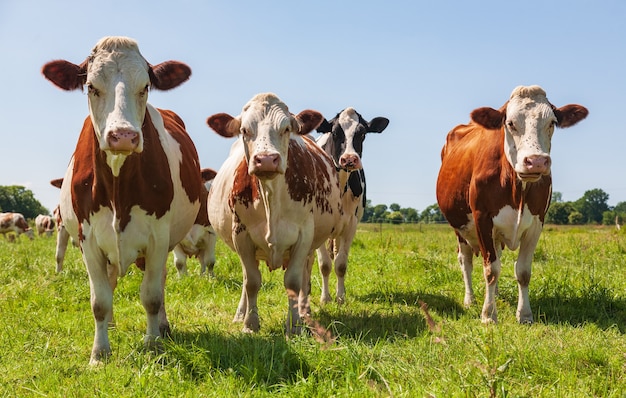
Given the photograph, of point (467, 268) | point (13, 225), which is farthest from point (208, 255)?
point (13, 225)

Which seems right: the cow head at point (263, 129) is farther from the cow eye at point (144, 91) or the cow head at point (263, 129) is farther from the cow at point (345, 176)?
the cow at point (345, 176)

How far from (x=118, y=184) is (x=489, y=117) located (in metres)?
4.07

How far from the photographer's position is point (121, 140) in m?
3.92

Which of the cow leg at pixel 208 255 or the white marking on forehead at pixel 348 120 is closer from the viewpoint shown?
the white marking on forehead at pixel 348 120

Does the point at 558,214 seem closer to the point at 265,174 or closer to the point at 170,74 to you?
the point at 265,174

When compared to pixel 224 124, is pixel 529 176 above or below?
below

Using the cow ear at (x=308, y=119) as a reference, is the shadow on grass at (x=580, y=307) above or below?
below

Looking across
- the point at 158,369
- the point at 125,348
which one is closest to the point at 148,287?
the point at 125,348

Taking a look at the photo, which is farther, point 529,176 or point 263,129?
point 529,176

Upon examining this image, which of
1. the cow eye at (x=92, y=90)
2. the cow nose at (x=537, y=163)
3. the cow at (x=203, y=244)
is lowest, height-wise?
the cow at (x=203, y=244)

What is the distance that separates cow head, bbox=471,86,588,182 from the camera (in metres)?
5.56

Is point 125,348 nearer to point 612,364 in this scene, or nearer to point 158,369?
point 158,369

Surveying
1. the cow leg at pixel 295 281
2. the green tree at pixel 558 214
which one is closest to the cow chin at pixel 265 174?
the cow leg at pixel 295 281

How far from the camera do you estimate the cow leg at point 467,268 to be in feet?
23.9
